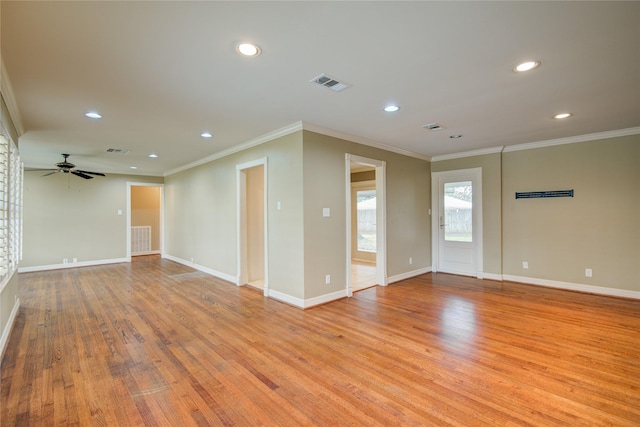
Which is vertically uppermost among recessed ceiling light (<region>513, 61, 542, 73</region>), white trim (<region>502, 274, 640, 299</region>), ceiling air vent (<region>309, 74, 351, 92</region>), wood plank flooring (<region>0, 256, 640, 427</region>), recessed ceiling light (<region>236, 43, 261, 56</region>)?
ceiling air vent (<region>309, 74, 351, 92</region>)

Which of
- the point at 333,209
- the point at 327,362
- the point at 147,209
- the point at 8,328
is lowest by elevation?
the point at 327,362

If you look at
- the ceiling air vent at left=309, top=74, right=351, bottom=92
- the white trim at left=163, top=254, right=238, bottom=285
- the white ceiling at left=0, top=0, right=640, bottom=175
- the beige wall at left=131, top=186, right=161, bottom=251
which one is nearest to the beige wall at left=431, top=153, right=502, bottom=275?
the white ceiling at left=0, top=0, right=640, bottom=175

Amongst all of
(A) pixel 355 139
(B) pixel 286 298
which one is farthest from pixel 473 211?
(B) pixel 286 298

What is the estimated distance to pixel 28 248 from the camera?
712cm

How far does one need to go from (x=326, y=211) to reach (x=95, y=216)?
708 cm

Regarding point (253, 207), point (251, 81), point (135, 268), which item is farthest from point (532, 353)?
point (135, 268)

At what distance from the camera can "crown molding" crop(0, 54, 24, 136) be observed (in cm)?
258

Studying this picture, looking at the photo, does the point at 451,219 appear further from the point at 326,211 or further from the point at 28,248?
the point at 28,248

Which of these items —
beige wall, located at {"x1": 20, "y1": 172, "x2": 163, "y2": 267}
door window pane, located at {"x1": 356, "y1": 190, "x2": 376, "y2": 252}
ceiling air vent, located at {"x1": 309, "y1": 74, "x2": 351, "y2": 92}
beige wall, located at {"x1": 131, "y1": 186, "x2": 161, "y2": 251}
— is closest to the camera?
ceiling air vent, located at {"x1": 309, "y1": 74, "x2": 351, "y2": 92}

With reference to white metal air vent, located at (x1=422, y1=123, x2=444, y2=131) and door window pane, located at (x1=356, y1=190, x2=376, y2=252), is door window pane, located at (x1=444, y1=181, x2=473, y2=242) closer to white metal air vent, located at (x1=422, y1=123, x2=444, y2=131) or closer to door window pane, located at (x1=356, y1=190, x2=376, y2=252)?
door window pane, located at (x1=356, y1=190, x2=376, y2=252)

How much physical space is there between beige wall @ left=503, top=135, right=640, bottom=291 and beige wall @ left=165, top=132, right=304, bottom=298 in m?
4.16

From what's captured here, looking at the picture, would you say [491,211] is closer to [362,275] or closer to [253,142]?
[362,275]

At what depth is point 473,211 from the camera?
20.0 feet

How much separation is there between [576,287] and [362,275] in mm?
3649
